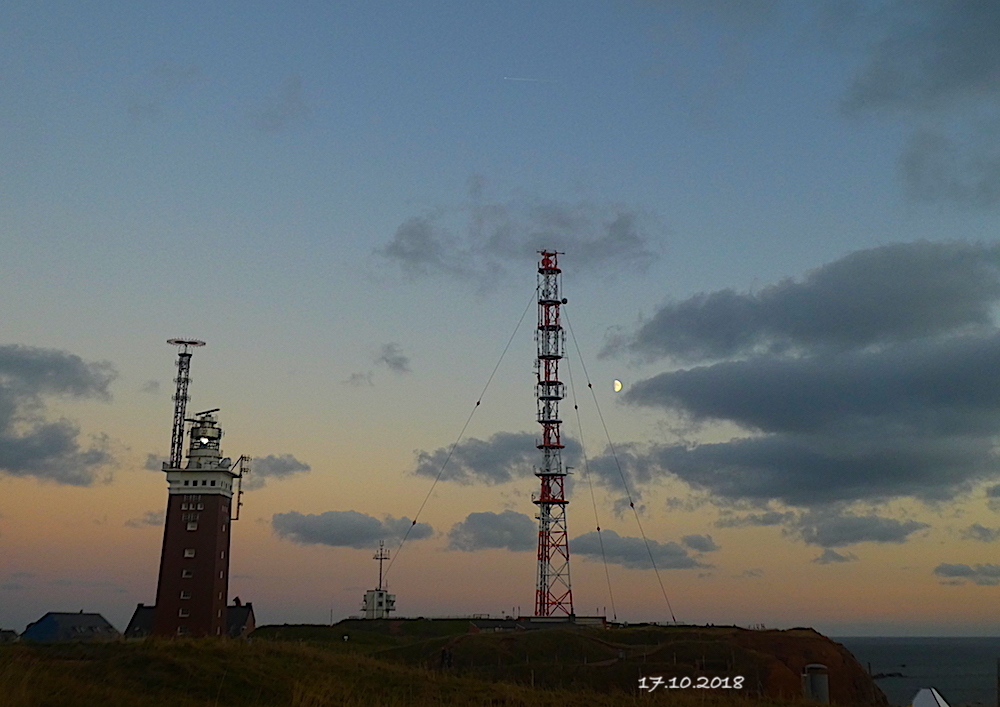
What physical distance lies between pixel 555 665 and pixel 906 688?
119 meters

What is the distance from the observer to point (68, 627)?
89.3m

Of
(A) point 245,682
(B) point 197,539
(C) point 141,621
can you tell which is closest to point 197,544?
(B) point 197,539

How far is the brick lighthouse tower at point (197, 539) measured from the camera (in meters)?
77.5

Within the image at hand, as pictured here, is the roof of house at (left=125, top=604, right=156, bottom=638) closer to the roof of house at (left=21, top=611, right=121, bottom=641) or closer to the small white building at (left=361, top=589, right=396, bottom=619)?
the roof of house at (left=21, top=611, right=121, bottom=641)

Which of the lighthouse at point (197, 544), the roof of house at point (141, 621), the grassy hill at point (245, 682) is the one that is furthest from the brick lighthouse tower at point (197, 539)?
the grassy hill at point (245, 682)

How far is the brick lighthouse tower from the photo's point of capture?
7750 centimetres

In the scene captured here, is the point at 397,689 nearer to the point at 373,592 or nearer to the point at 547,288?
the point at 547,288

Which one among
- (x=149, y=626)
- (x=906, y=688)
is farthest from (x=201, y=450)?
(x=906, y=688)

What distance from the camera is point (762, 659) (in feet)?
189

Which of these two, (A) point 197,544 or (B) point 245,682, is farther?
(A) point 197,544

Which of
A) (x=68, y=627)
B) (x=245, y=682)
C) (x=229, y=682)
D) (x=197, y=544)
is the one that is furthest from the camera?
(x=68, y=627)

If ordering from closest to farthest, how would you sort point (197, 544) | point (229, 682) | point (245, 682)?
point (229, 682) → point (245, 682) → point (197, 544)

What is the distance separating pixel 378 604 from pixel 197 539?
98.0 ft

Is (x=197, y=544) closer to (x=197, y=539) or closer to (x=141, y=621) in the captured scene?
(x=197, y=539)
